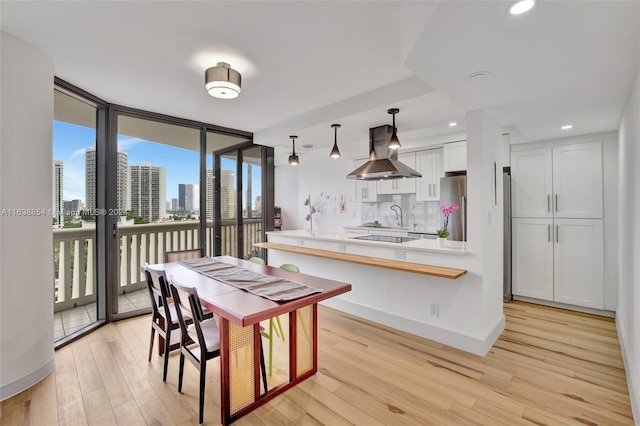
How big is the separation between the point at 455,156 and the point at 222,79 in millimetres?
3587

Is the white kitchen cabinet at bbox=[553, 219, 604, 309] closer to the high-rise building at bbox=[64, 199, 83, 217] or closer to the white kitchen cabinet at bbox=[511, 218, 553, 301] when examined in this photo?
the white kitchen cabinet at bbox=[511, 218, 553, 301]

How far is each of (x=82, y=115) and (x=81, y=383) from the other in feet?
8.45

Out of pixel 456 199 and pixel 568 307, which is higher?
pixel 456 199

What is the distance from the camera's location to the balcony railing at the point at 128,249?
306 cm

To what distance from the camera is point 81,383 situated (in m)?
2.20

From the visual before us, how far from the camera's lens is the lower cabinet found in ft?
11.9

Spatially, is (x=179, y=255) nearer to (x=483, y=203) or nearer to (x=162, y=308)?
(x=162, y=308)

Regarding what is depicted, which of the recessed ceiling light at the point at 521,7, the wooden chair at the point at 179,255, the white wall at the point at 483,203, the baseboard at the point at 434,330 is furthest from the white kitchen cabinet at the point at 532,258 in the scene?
the wooden chair at the point at 179,255

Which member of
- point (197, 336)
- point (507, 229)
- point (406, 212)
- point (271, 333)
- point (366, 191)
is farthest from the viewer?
point (366, 191)

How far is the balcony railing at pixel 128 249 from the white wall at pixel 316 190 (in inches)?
85.0

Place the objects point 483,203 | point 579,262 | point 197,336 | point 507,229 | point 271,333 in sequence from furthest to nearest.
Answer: point 507,229 → point 579,262 → point 483,203 → point 271,333 → point 197,336

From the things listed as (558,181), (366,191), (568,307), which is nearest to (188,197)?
(366,191)

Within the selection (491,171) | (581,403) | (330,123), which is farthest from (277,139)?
(581,403)

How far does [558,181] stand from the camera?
387 cm
